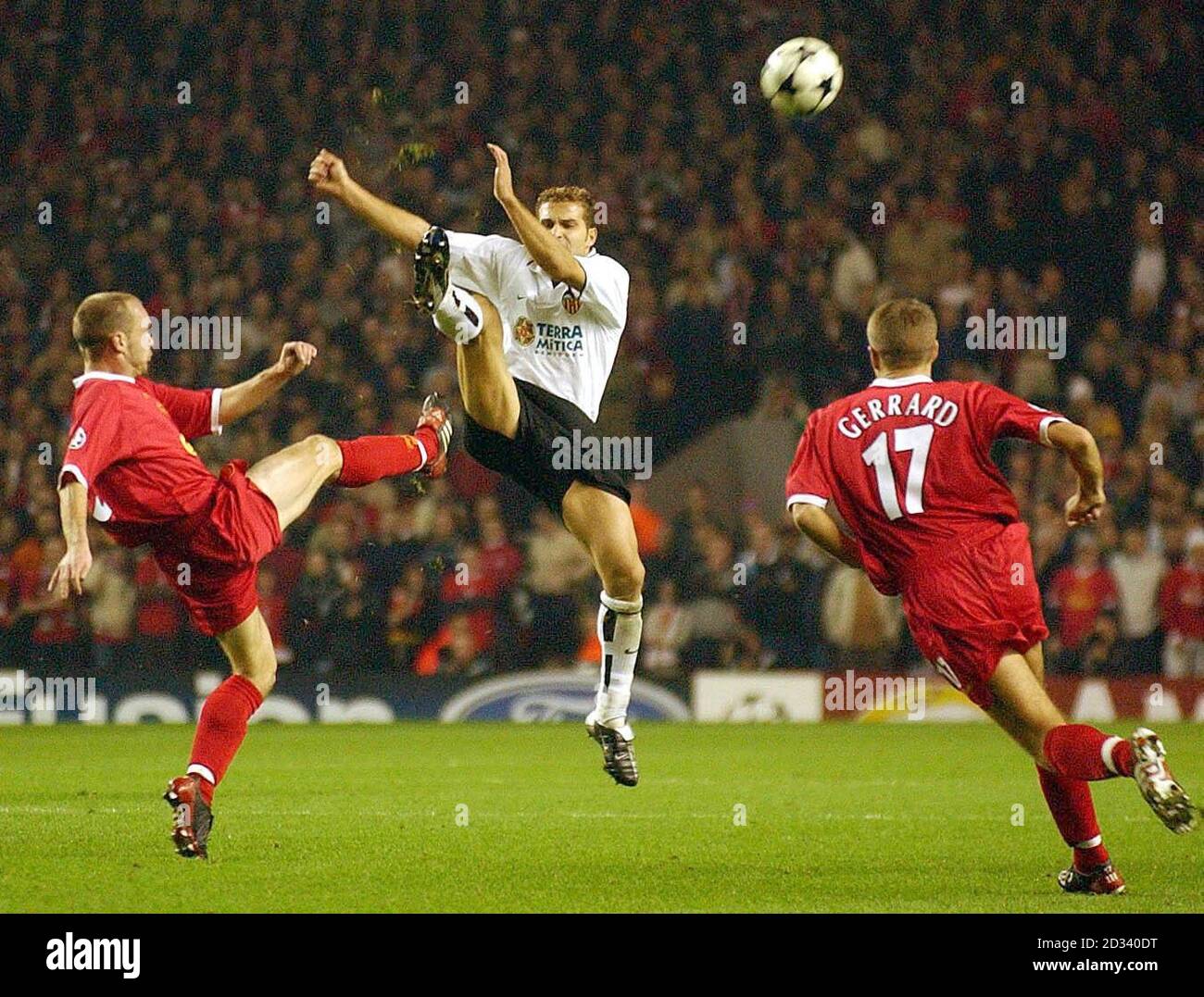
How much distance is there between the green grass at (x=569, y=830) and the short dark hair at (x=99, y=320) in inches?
74.5

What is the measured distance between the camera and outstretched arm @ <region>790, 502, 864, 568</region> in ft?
19.3

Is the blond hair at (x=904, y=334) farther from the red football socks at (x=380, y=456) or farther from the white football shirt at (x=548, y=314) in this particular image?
the red football socks at (x=380, y=456)

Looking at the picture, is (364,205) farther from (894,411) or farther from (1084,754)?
(1084,754)

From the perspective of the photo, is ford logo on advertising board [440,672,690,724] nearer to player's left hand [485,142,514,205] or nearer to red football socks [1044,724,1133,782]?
player's left hand [485,142,514,205]

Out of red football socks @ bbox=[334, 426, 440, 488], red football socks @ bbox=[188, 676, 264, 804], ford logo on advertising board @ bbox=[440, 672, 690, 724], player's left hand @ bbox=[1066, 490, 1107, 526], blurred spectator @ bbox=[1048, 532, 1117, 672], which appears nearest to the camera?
player's left hand @ bbox=[1066, 490, 1107, 526]

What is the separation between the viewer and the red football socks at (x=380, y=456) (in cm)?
742

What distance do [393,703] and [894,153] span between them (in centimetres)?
727

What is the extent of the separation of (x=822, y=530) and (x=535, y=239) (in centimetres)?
212

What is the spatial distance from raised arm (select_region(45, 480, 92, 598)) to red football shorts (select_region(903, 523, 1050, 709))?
8.99ft

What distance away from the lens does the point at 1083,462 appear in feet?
18.4

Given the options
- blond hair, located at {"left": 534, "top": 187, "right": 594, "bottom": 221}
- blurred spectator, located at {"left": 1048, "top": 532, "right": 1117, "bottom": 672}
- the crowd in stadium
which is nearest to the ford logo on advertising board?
the crowd in stadium

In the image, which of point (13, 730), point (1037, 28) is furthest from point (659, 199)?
point (13, 730)

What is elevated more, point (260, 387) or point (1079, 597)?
point (1079, 597)

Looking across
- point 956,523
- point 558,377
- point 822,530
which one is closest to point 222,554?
point 558,377
